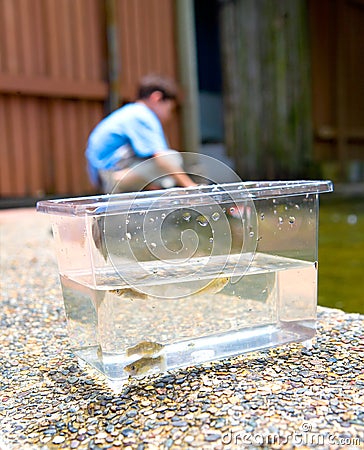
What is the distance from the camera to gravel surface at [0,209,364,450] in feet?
3.17

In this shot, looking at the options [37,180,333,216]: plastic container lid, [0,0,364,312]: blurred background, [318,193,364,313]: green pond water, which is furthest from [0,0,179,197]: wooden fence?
[37,180,333,216]: plastic container lid

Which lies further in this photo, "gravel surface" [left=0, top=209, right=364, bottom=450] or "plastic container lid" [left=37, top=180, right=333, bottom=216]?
"plastic container lid" [left=37, top=180, right=333, bottom=216]

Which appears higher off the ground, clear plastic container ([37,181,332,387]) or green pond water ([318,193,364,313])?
clear plastic container ([37,181,332,387])

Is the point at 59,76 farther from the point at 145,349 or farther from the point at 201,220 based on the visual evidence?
the point at 145,349

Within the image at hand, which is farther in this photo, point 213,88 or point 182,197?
point 213,88

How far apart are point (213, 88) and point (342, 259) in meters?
5.72

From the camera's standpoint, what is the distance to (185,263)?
4.25 ft

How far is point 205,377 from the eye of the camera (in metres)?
1.23

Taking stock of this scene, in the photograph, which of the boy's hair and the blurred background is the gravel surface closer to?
the blurred background

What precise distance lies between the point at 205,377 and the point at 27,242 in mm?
2334


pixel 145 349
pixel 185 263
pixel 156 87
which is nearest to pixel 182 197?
pixel 185 263

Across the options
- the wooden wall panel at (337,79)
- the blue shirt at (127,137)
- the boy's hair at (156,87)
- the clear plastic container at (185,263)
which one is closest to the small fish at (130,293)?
the clear plastic container at (185,263)

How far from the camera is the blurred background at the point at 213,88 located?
178 inches

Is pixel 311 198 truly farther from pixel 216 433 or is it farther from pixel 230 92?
pixel 230 92
